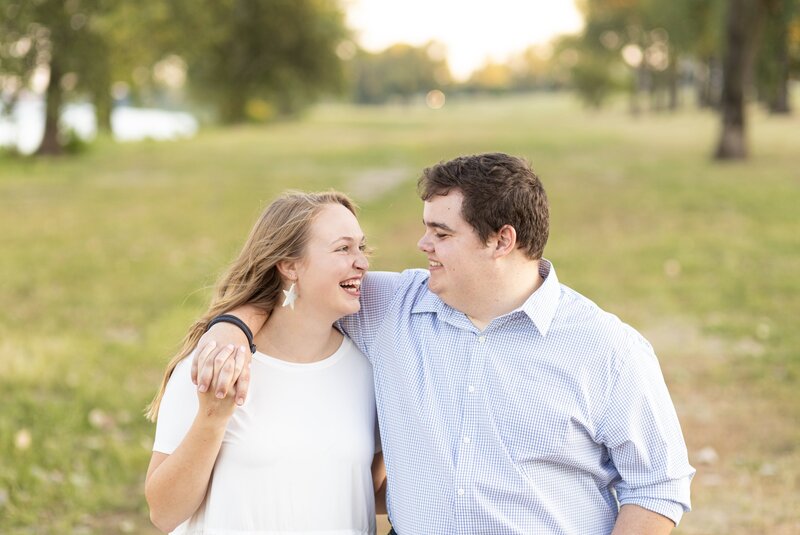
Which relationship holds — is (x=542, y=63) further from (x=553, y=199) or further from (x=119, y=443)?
→ (x=119, y=443)

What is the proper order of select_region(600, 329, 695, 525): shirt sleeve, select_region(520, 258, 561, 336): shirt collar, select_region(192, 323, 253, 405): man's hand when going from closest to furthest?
select_region(192, 323, 253, 405): man's hand
select_region(600, 329, 695, 525): shirt sleeve
select_region(520, 258, 561, 336): shirt collar

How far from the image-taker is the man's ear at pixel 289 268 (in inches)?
118

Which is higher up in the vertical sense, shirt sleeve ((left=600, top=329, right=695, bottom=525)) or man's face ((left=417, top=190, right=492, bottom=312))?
man's face ((left=417, top=190, right=492, bottom=312))

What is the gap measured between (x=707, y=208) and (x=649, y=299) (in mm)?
5708

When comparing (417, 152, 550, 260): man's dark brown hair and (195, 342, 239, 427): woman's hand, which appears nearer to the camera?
(195, 342, 239, 427): woman's hand

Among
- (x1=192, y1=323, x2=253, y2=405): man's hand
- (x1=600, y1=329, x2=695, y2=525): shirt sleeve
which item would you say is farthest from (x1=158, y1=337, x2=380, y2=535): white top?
(x1=600, y1=329, x2=695, y2=525): shirt sleeve

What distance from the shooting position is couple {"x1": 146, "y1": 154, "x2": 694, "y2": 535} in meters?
2.70

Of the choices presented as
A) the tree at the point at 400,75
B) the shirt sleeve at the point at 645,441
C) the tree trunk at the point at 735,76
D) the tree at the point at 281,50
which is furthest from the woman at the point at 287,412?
the tree at the point at 400,75

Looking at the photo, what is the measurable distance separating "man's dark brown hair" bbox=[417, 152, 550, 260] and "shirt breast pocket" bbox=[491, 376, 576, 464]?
0.44 metres

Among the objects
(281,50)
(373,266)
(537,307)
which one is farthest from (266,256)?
(281,50)

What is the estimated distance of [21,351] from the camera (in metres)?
7.59

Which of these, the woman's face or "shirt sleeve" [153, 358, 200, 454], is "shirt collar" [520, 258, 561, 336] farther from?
"shirt sleeve" [153, 358, 200, 454]

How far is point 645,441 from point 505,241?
697mm

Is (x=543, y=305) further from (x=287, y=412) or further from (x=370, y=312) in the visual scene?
(x=287, y=412)
